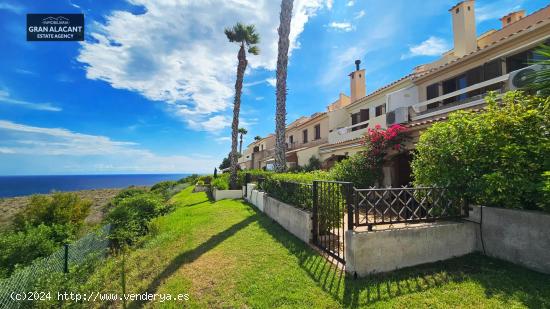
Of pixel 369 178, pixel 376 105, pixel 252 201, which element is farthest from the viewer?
pixel 376 105

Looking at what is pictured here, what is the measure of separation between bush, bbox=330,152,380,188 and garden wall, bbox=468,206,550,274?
597 cm

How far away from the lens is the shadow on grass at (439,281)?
160 inches

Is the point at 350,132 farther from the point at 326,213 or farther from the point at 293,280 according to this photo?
the point at 293,280

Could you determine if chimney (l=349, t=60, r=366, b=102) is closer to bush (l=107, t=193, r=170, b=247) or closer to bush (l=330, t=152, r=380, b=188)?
bush (l=330, t=152, r=380, b=188)

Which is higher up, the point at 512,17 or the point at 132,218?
the point at 512,17

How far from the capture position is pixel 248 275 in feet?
18.4

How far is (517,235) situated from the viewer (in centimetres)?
496

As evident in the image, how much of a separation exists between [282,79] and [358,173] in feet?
21.1

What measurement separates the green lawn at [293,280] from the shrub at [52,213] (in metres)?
11.4

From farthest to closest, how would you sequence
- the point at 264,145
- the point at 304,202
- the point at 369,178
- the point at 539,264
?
the point at 264,145, the point at 369,178, the point at 304,202, the point at 539,264

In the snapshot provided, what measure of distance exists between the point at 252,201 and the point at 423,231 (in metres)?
11.0

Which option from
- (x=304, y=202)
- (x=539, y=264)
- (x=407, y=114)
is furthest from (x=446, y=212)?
(x=407, y=114)

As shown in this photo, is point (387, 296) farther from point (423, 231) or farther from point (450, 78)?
point (450, 78)

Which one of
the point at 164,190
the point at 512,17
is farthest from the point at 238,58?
the point at 164,190
